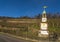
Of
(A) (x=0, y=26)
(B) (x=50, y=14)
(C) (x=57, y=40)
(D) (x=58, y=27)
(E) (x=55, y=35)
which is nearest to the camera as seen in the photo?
(C) (x=57, y=40)

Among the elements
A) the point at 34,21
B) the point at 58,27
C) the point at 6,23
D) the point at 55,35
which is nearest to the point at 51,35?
the point at 55,35

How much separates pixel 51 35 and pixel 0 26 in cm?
1846

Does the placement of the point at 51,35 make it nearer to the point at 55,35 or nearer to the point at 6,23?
the point at 55,35

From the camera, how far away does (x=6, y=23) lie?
46.8 metres

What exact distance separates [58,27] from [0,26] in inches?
561

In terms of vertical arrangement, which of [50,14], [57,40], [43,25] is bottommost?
[57,40]

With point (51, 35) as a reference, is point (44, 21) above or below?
above

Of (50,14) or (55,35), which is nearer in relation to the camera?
(55,35)

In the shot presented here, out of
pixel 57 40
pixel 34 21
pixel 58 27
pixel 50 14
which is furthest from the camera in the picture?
pixel 50 14

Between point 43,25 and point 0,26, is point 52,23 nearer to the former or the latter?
point 43,25

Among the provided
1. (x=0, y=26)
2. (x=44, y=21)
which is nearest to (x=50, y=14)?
(x=0, y=26)

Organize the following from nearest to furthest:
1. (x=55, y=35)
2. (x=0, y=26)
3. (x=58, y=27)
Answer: (x=55, y=35)
(x=58, y=27)
(x=0, y=26)

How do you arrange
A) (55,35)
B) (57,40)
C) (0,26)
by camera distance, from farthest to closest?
(0,26) → (55,35) → (57,40)

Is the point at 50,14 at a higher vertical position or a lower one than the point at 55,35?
higher
